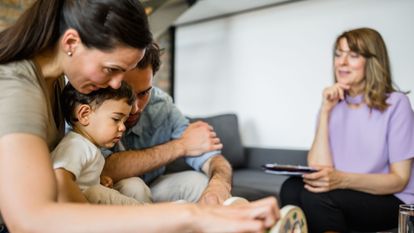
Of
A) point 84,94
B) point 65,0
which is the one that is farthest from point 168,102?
point 65,0

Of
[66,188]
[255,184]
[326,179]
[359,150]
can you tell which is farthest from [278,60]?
[66,188]

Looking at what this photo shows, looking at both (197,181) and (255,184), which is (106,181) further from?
(255,184)

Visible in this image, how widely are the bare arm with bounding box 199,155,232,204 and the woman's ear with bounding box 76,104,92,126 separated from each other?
1.33 feet

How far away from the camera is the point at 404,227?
1.07m

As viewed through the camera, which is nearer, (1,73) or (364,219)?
(1,73)

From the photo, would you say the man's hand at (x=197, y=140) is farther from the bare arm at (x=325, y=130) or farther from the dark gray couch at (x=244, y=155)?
the dark gray couch at (x=244, y=155)

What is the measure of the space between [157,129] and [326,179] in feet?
2.28

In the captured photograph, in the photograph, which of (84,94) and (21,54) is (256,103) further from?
(21,54)

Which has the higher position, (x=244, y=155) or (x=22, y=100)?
(x=22, y=100)

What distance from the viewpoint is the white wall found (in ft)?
9.17

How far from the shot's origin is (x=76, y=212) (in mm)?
736

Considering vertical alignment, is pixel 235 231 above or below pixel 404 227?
above

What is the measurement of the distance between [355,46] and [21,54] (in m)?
1.42

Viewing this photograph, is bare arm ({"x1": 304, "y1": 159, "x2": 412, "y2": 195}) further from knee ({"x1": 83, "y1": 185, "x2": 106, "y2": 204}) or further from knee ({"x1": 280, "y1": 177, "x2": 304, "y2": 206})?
knee ({"x1": 83, "y1": 185, "x2": 106, "y2": 204})
